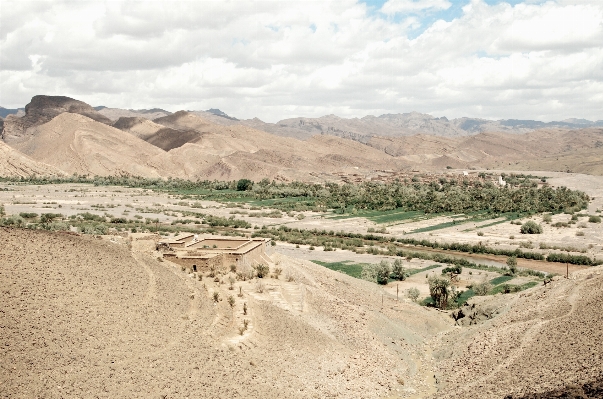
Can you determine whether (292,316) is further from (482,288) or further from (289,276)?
(482,288)

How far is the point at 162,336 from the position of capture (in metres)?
17.8

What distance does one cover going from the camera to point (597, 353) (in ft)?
59.4

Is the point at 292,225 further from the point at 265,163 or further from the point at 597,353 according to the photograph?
the point at 265,163

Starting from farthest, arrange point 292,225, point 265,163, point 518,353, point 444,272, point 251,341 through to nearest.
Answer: point 265,163 < point 292,225 < point 444,272 < point 518,353 < point 251,341

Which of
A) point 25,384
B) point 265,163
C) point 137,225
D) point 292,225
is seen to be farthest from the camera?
point 265,163

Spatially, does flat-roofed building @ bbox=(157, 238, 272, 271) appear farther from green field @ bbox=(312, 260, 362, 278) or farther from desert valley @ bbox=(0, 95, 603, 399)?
green field @ bbox=(312, 260, 362, 278)

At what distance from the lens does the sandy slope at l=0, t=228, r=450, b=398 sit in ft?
48.8

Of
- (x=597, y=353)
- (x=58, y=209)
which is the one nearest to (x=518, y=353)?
(x=597, y=353)

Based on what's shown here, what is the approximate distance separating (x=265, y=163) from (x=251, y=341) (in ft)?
438

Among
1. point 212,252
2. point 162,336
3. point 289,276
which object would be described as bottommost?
point 289,276

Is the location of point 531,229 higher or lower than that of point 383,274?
lower

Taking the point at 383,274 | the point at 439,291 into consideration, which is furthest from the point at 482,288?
the point at 383,274

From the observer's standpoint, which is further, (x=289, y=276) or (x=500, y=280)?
(x=500, y=280)

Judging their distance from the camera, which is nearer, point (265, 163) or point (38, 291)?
point (38, 291)
